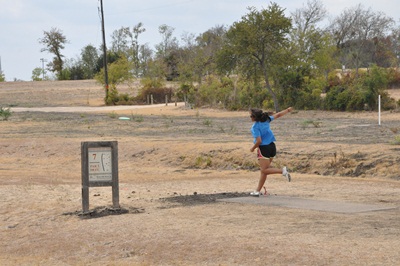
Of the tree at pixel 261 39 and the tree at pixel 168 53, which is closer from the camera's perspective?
the tree at pixel 261 39

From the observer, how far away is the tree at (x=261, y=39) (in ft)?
149

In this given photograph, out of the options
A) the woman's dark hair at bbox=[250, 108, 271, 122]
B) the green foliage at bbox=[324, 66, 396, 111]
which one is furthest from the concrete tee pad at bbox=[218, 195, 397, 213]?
the green foliage at bbox=[324, 66, 396, 111]

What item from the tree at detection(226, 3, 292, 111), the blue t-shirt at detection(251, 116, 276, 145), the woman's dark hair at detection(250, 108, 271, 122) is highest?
the tree at detection(226, 3, 292, 111)

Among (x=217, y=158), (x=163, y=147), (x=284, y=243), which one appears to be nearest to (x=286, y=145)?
(x=217, y=158)

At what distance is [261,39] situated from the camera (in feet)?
150

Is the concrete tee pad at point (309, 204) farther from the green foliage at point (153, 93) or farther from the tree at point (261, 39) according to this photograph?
the green foliage at point (153, 93)

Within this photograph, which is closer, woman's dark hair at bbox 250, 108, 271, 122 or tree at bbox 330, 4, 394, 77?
woman's dark hair at bbox 250, 108, 271, 122

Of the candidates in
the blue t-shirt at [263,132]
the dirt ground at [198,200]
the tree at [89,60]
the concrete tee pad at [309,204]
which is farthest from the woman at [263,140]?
the tree at [89,60]

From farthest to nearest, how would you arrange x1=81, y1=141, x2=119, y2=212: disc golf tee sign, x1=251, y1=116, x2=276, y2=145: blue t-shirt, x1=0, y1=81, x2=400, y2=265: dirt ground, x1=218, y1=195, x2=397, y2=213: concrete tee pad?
x1=251, y1=116, x2=276, y2=145: blue t-shirt, x1=81, y1=141, x2=119, y2=212: disc golf tee sign, x1=218, y1=195, x2=397, y2=213: concrete tee pad, x1=0, y1=81, x2=400, y2=265: dirt ground

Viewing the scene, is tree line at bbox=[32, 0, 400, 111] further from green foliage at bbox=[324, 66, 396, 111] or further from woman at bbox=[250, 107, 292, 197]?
woman at bbox=[250, 107, 292, 197]

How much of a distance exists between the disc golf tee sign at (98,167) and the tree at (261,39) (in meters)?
32.5

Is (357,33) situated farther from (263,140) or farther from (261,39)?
(263,140)

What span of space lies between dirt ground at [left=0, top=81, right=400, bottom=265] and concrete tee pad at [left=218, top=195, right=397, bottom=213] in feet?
1.08

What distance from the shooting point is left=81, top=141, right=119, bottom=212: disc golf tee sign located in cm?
1301
